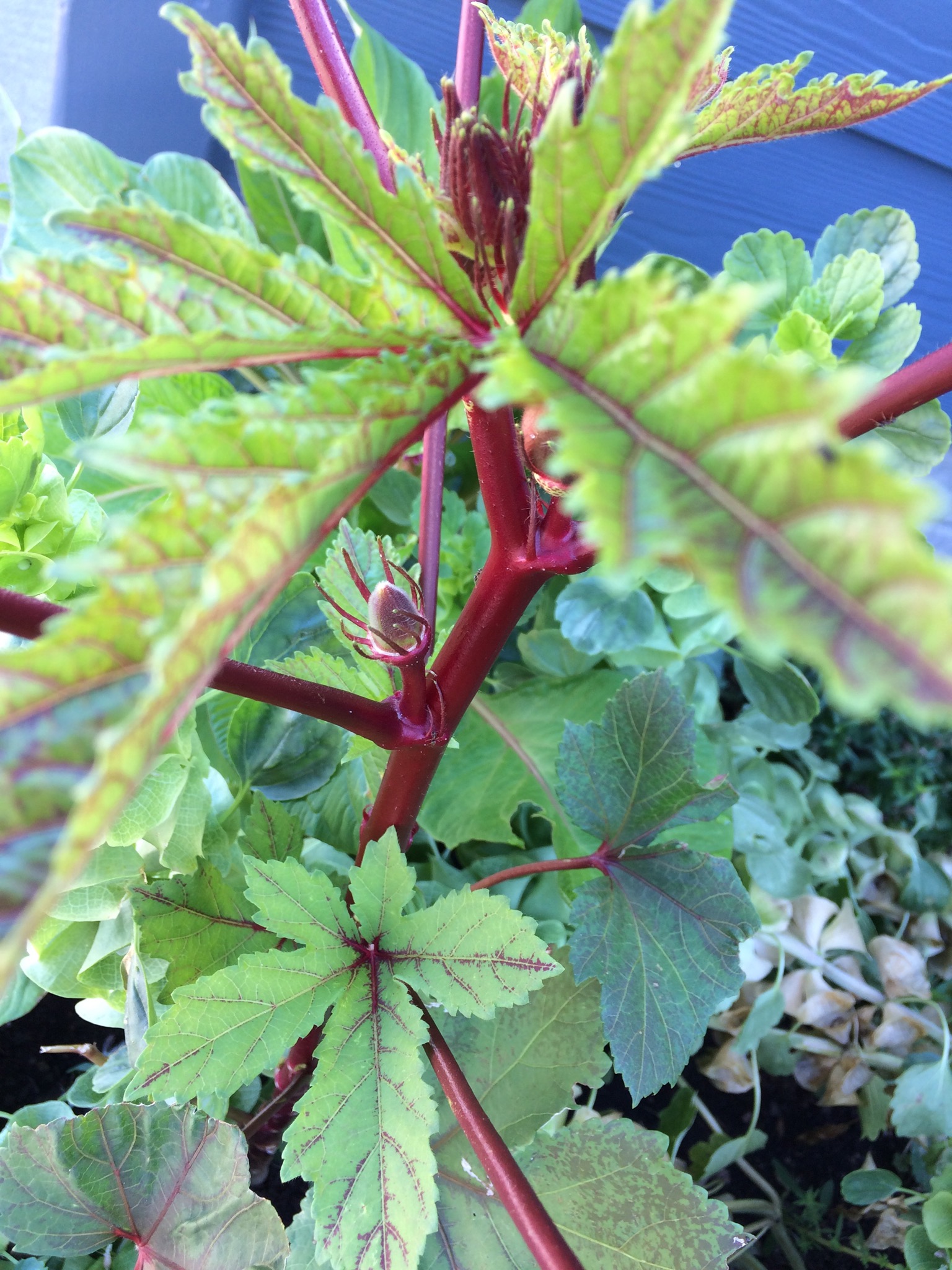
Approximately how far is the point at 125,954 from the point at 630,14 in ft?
1.54

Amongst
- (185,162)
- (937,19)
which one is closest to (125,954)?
(185,162)

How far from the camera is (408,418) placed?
19 centimetres

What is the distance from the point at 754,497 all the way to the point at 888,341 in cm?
59

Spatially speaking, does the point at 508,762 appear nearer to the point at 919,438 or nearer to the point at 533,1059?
the point at 533,1059

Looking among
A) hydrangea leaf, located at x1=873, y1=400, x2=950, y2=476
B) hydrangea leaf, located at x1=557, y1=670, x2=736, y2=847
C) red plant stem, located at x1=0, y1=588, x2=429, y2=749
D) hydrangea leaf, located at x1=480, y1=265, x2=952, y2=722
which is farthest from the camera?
hydrangea leaf, located at x1=873, y1=400, x2=950, y2=476

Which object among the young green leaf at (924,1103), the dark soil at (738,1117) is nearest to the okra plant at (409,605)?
the dark soil at (738,1117)

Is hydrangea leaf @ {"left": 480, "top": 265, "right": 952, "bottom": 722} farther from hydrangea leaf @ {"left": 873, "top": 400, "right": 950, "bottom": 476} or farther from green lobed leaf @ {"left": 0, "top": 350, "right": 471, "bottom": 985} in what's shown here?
hydrangea leaf @ {"left": 873, "top": 400, "right": 950, "bottom": 476}

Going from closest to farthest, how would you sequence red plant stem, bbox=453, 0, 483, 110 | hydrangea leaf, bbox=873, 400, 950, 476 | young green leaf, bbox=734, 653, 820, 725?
1. red plant stem, bbox=453, 0, 483, 110
2. hydrangea leaf, bbox=873, 400, 950, 476
3. young green leaf, bbox=734, 653, 820, 725

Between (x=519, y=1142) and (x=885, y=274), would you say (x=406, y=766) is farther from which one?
(x=885, y=274)

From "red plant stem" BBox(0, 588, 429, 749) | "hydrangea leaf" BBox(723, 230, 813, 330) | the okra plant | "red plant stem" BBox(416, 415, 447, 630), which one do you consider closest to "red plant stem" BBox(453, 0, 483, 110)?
the okra plant

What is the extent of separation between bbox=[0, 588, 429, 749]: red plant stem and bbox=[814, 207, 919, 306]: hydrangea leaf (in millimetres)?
540

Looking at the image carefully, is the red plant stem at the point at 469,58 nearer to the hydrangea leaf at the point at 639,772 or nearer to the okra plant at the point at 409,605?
the okra plant at the point at 409,605

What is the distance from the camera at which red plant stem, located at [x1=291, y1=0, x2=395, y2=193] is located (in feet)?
0.99

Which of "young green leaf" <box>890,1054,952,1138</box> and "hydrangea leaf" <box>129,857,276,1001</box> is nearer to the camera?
"hydrangea leaf" <box>129,857,276,1001</box>
